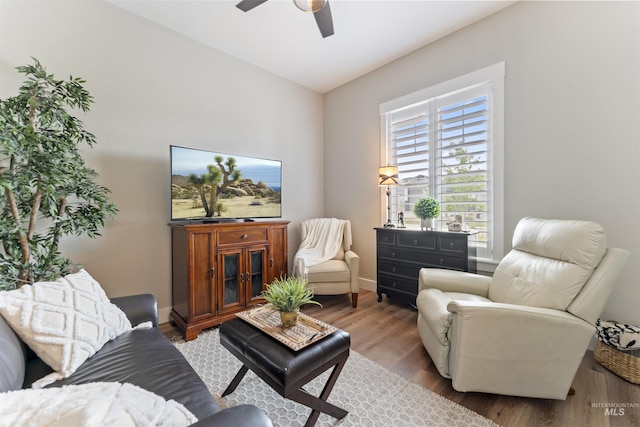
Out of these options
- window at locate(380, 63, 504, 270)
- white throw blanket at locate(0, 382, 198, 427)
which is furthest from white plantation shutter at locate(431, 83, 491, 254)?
white throw blanket at locate(0, 382, 198, 427)

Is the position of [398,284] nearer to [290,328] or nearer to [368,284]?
[368,284]

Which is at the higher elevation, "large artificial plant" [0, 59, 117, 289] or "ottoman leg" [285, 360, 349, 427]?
"large artificial plant" [0, 59, 117, 289]

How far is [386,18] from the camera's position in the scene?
2514mm

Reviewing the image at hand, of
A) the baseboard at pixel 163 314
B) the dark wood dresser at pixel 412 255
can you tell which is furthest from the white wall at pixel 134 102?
the dark wood dresser at pixel 412 255

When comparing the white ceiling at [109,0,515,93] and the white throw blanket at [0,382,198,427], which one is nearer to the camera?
the white throw blanket at [0,382,198,427]

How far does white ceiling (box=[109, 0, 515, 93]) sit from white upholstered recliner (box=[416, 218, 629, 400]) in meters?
2.24

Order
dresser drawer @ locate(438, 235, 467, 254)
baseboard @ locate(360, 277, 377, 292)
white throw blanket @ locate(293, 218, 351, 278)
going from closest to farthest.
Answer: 1. dresser drawer @ locate(438, 235, 467, 254)
2. white throw blanket @ locate(293, 218, 351, 278)
3. baseboard @ locate(360, 277, 377, 292)

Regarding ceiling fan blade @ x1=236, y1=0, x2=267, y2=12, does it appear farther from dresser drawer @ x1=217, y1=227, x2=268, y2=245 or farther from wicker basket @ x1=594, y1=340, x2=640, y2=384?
wicker basket @ x1=594, y1=340, x2=640, y2=384

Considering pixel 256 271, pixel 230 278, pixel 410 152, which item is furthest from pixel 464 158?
pixel 230 278

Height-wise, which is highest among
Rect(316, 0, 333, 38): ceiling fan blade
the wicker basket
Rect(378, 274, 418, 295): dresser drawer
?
Rect(316, 0, 333, 38): ceiling fan blade

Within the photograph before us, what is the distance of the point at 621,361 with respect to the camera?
1.71 metres

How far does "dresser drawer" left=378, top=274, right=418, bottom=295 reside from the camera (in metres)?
2.78

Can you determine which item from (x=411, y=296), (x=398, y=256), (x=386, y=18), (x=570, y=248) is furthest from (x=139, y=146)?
(x=570, y=248)

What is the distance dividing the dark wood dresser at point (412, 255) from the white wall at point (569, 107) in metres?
0.50
